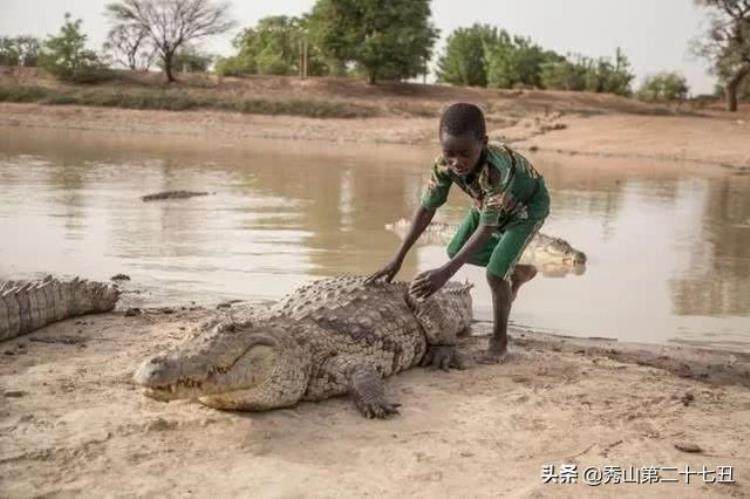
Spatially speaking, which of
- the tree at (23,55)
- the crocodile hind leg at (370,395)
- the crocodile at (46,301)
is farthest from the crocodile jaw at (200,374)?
the tree at (23,55)

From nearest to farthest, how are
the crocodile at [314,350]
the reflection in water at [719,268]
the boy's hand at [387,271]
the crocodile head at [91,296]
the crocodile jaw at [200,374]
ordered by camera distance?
the crocodile jaw at [200,374] → the crocodile at [314,350] → the boy's hand at [387,271] → the crocodile head at [91,296] → the reflection in water at [719,268]

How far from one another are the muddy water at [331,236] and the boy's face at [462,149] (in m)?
2.04

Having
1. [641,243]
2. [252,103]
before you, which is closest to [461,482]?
[641,243]

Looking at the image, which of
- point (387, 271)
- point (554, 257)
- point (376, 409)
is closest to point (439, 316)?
point (387, 271)

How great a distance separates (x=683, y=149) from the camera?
25047mm

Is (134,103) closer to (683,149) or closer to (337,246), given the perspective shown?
(683,149)

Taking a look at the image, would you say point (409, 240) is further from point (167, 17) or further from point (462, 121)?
point (167, 17)

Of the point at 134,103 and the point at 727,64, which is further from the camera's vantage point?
the point at 727,64

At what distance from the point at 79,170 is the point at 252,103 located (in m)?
19.4

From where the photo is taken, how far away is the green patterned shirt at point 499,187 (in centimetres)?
420

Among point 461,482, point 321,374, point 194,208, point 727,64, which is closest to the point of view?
point 461,482

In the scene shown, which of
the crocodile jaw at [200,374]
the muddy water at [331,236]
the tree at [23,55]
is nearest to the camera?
the crocodile jaw at [200,374]

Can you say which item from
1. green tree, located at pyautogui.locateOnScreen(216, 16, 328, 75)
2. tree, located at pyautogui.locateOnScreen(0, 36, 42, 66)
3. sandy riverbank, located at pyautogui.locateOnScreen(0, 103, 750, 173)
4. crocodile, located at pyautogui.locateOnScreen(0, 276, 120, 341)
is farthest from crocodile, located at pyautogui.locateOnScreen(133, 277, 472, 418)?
green tree, located at pyautogui.locateOnScreen(216, 16, 328, 75)

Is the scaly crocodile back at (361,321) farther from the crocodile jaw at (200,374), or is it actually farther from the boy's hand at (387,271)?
the crocodile jaw at (200,374)
